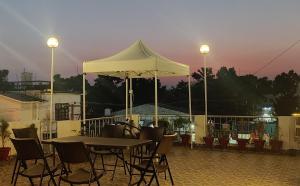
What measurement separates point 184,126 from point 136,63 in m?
3.36

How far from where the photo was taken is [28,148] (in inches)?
213

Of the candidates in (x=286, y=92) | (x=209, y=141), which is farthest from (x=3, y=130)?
(x=286, y=92)

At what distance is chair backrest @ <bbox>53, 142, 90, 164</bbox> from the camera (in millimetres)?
4828

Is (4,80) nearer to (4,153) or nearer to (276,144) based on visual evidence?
(4,153)

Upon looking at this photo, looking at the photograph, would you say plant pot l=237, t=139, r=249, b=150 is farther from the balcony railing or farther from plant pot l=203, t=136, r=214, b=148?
plant pot l=203, t=136, r=214, b=148

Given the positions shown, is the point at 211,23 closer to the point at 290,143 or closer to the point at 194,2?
the point at 194,2

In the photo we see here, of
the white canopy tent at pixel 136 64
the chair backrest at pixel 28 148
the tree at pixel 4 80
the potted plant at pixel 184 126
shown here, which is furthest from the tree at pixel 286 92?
the chair backrest at pixel 28 148

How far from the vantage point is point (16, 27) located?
15578 mm

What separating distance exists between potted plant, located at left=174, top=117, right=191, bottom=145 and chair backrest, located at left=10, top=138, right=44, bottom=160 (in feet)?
19.3

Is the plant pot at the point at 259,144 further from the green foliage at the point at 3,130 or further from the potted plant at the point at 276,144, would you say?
the green foliage at the point at 3,130

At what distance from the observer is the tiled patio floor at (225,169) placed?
641 centimetres

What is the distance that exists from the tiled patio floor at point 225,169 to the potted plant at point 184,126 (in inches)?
36.6

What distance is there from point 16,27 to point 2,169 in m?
9.41

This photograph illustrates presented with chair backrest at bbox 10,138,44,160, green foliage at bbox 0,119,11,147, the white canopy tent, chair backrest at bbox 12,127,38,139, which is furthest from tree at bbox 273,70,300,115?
chair backrest at bbox 10,138,44,160
